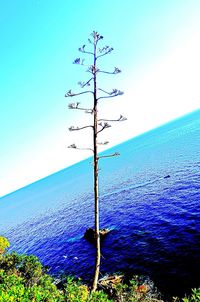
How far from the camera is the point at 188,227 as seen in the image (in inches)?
1499

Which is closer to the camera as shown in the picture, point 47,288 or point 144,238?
point 47,288

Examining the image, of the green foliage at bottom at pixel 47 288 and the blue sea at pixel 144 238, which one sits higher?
the green foliage at bottom at pixel 47 288

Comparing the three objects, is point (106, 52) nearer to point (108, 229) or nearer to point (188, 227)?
point (188, 227)

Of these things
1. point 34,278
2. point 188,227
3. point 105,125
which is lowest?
point 188,227

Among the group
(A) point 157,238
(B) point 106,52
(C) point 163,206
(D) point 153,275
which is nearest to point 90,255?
(A) point 157,238

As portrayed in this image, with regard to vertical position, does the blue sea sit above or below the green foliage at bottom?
below

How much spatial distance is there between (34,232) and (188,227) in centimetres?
5086

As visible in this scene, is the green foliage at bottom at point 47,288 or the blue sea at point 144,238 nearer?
the green foliage at bottom at point 47,288

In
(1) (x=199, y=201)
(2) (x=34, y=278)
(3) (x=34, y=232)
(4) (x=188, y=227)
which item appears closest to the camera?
(2) (x=34, y=278)

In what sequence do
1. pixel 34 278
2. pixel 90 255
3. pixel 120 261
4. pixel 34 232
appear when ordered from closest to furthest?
pixel 34 278
pixel 120 261
pixel 90 255
pixel 34 232

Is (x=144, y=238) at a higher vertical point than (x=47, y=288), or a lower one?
lower

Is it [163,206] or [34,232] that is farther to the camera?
[34,232]

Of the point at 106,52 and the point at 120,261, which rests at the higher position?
the point at 106,52

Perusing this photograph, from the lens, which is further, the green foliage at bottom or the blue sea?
the blue sea
